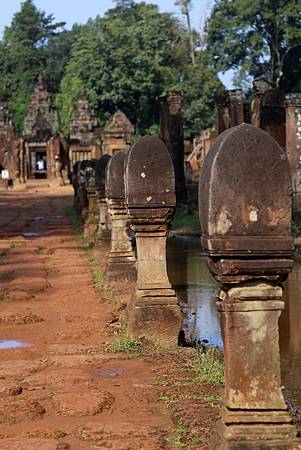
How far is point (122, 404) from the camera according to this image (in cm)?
509

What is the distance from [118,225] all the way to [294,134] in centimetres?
979

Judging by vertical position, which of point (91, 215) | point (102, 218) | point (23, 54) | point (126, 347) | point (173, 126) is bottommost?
point (126, 347)

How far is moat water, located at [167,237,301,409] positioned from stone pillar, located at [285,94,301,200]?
465cm

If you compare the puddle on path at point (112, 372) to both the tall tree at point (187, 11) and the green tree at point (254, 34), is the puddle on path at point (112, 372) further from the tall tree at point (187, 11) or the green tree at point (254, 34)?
the tall tree at point (187, 11)

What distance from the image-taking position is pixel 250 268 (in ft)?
12.6

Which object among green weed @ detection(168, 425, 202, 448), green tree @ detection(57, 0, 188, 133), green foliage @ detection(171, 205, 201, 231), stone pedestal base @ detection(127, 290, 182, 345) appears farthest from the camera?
green tree @ detection(57, 0, 188, 133)

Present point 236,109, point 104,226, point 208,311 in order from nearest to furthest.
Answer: point 208,311 < point 104,226 < point 236,109

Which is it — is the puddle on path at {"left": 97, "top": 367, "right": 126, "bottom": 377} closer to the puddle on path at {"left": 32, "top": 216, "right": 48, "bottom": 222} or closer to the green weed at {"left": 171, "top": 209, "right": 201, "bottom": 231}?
the green weed at {"left": 171, "top": 209, "right": 201, "bottom": 231}

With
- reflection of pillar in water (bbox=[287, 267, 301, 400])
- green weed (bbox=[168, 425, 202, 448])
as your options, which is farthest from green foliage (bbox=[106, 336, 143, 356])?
green weed (bbox=[168, 425, 202, 448])

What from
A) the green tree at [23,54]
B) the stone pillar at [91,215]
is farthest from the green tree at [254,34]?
the stone pillar at [91,215]

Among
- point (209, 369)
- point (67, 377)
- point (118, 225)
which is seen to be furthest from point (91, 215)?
point (209, 369)

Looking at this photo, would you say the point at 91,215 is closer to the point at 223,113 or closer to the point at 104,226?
the point at 104,226

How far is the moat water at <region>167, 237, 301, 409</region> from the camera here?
725cm

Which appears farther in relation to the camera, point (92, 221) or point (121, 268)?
point (92, 221)
